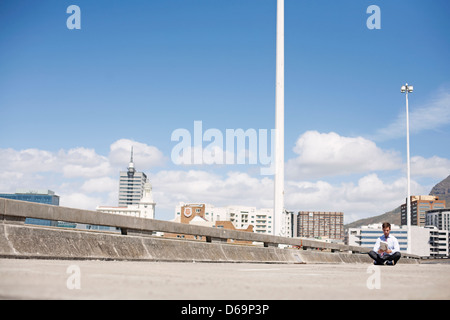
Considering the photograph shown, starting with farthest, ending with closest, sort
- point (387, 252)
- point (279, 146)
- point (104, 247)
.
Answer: point (279, 146)
point (387, 252)
point (104, 247)

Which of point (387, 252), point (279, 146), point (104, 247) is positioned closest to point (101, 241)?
point (104, 247)

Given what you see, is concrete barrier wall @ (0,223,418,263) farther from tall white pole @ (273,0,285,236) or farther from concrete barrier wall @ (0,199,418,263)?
tall white pole @ (273,0,285,236)

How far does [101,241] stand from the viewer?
Result: 9.32m

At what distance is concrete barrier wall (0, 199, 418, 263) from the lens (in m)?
7.88

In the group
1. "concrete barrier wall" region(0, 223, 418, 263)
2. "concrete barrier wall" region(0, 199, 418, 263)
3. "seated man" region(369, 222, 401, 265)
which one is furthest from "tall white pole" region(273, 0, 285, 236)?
"seated man" region(369, 222, 401, 265)

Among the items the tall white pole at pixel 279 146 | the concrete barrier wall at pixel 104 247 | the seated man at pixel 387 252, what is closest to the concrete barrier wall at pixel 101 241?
the concrete barrier wall at pixel 104 247

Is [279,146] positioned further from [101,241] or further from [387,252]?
[101,241]

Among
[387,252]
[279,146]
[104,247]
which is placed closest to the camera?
[104,247]

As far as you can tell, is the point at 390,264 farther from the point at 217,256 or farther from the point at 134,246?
the point at 134,246

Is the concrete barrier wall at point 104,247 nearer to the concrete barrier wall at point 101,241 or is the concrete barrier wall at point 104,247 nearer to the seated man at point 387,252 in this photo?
the concrete barrier wall at point 101,241

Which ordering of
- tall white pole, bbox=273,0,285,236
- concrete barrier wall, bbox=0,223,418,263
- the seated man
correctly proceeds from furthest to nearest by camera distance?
1. tall white pole, bbox=273,0,285,236
2. the seated man
3. concrete barrier wall, bbox=0,223,418,263

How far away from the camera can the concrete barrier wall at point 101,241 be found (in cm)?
788

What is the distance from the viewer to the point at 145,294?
12.9 feet
